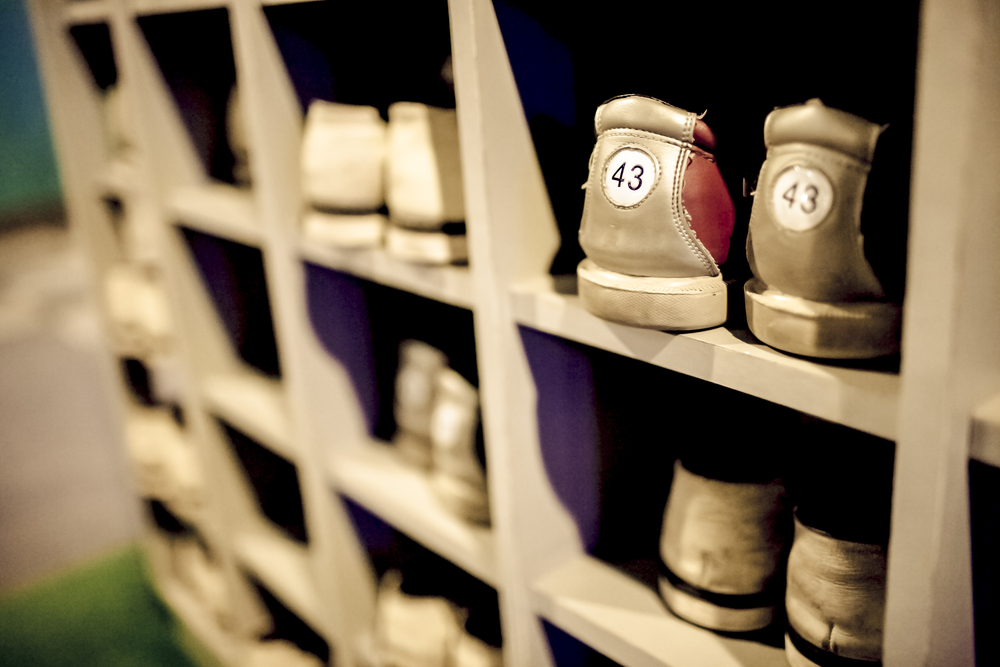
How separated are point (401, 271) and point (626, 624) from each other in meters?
0.48

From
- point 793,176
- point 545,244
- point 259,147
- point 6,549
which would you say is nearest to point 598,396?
point 545,244

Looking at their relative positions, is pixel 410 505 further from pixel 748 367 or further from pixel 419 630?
pixel 748 367

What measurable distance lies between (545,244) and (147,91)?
943mm

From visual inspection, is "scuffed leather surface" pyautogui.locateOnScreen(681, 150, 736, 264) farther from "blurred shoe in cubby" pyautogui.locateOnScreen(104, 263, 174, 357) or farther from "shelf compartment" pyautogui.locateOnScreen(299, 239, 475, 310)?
"blurred shoe in cubby" pyautogui.locateOnScreen(104, 263, 174, 357)

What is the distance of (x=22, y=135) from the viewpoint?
5.45m

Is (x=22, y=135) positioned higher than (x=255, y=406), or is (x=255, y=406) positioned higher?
(x=22, y=135)

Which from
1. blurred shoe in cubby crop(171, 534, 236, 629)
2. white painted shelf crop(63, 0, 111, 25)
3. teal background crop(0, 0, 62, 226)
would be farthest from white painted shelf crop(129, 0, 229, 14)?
teal background crop(0, 0, 62, 226)

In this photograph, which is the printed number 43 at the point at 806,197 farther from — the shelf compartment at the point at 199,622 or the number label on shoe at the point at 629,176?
the shelf compartment at the point at 199,622

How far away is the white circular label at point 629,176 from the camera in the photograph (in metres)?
0.61

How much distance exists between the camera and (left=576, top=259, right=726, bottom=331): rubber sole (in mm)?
616

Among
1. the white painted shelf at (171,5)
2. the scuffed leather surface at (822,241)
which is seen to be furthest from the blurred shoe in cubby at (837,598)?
the white painted shelf at (171,5)

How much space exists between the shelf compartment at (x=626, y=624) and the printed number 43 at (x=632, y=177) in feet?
1.45

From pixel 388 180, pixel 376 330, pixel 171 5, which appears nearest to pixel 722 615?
pixel 388 180

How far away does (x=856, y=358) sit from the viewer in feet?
1.73
